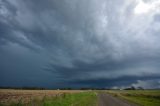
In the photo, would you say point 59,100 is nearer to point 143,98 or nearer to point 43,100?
point 43,100

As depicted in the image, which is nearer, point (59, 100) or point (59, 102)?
point (59, 102)

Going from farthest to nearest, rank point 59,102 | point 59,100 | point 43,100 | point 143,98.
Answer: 1. point 143,98
2. point 59,100
3. point 59,102
4. point 43,100

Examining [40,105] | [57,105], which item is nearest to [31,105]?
[40,105]

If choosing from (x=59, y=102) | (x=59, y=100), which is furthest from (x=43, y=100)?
(x=59, y=100)

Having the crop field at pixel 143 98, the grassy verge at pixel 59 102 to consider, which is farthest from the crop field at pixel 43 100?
the crop field at pixel 143 98

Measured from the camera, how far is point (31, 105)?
22484mm

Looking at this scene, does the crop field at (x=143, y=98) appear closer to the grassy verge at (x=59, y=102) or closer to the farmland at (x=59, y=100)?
the farmland at (x=59, y=100)

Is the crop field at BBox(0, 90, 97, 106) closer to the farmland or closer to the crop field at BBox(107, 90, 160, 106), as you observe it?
the farmland

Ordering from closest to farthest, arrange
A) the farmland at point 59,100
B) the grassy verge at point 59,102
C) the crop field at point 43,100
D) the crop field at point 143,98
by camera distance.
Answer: the grassy verge at point 59,102
the crop field at point 43,100
the farmland at point 59,100
the crop field at point 143,98

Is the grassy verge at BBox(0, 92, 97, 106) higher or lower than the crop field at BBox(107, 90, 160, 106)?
lower

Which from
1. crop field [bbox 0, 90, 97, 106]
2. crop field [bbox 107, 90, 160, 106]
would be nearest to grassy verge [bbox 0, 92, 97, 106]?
crop field [bbox 0, 90, 97, 106]

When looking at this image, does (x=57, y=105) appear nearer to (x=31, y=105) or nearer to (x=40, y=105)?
(x=40, y=105)

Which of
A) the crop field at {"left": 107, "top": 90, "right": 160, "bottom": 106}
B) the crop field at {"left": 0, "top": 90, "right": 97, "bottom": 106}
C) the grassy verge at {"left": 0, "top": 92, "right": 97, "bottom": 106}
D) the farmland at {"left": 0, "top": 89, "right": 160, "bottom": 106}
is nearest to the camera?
the grassy verge at {"left": 0, "top": 92, "right": 97, "bottom": 106}

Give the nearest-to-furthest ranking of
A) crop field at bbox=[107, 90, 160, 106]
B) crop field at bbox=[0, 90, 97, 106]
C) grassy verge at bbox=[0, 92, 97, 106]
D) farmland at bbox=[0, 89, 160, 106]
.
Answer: grassy verge at bbox=[0, 92, 97, 106] < crop field at bbox=[0, 90, 97, 106] < farmland at bbox=[0, 89, 160, 106] < crop field at bbox=[107, 90, 160, 106]
